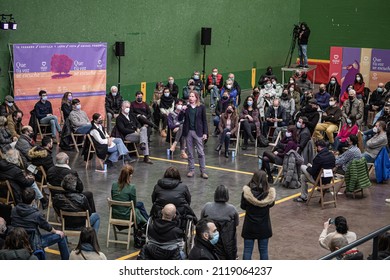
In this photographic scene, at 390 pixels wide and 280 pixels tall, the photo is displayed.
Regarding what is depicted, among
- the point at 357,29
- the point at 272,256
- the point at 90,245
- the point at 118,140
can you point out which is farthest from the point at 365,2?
the point at 90,245

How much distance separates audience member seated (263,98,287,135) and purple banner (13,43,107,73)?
17.3 feet

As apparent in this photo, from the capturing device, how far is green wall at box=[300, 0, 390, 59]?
2980 cm

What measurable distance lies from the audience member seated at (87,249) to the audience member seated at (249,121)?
1005cm

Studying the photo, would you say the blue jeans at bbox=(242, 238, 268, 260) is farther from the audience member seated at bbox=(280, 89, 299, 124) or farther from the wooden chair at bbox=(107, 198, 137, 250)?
the audience member seated at bbox=(280, 89, 299, 124)

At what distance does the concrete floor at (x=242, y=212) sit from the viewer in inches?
431

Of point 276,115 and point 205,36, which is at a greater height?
point 205,36

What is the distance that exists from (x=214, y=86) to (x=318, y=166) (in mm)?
10360

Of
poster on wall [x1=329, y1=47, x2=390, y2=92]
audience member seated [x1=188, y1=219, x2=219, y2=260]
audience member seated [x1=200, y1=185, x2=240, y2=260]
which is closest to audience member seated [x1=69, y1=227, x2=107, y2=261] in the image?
audience member seated [x1=188, y1=219, x2=219, y2=260]

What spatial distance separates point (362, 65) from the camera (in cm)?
2653

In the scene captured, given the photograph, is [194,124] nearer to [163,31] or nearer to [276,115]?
[276,115]

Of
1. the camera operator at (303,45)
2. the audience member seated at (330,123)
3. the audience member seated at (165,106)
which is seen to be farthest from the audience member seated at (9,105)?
the camera operator at (303,45)

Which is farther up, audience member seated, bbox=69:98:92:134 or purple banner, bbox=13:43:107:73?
purple banner, bbox=13:43:107:73

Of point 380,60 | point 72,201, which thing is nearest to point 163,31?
point 380,60

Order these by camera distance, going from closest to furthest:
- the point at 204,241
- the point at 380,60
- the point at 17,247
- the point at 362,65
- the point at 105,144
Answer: the point at 17,247 → the point at 204,241 → the point at 105,144 → the point at 380,60 → the point at 362,65
